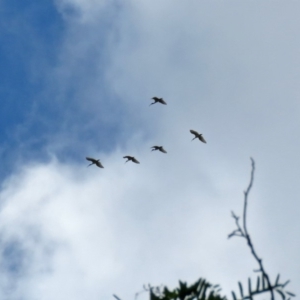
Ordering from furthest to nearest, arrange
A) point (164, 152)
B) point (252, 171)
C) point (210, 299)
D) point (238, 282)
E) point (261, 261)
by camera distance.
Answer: point (164, 152)
point (210, 299)
point (238, 282)
point (252, 171)
point (261, 261)

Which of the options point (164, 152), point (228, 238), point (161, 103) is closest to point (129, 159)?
point (164, 152)

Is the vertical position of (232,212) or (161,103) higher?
(161,103)

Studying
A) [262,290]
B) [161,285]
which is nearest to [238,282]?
[262,290]

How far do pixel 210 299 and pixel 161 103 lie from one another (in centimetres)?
4139

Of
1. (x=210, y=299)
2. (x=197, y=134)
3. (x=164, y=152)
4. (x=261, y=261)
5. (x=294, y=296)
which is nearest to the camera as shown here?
(x=261, y=261)

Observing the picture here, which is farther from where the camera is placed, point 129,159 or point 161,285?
point 129,159

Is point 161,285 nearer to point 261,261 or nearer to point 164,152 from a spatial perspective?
point 261,261

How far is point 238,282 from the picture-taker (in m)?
9.95

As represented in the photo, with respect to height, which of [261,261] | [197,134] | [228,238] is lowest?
[261,261]

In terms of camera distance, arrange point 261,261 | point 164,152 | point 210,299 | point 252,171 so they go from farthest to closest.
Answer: point 164,152 < point 210,299 < point 252,171 < point 261,261

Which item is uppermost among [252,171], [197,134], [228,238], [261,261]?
[197,134]

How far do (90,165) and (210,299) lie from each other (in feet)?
127

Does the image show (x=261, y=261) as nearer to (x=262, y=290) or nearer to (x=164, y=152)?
(x=262, y=290)

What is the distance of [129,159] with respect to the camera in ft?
163
